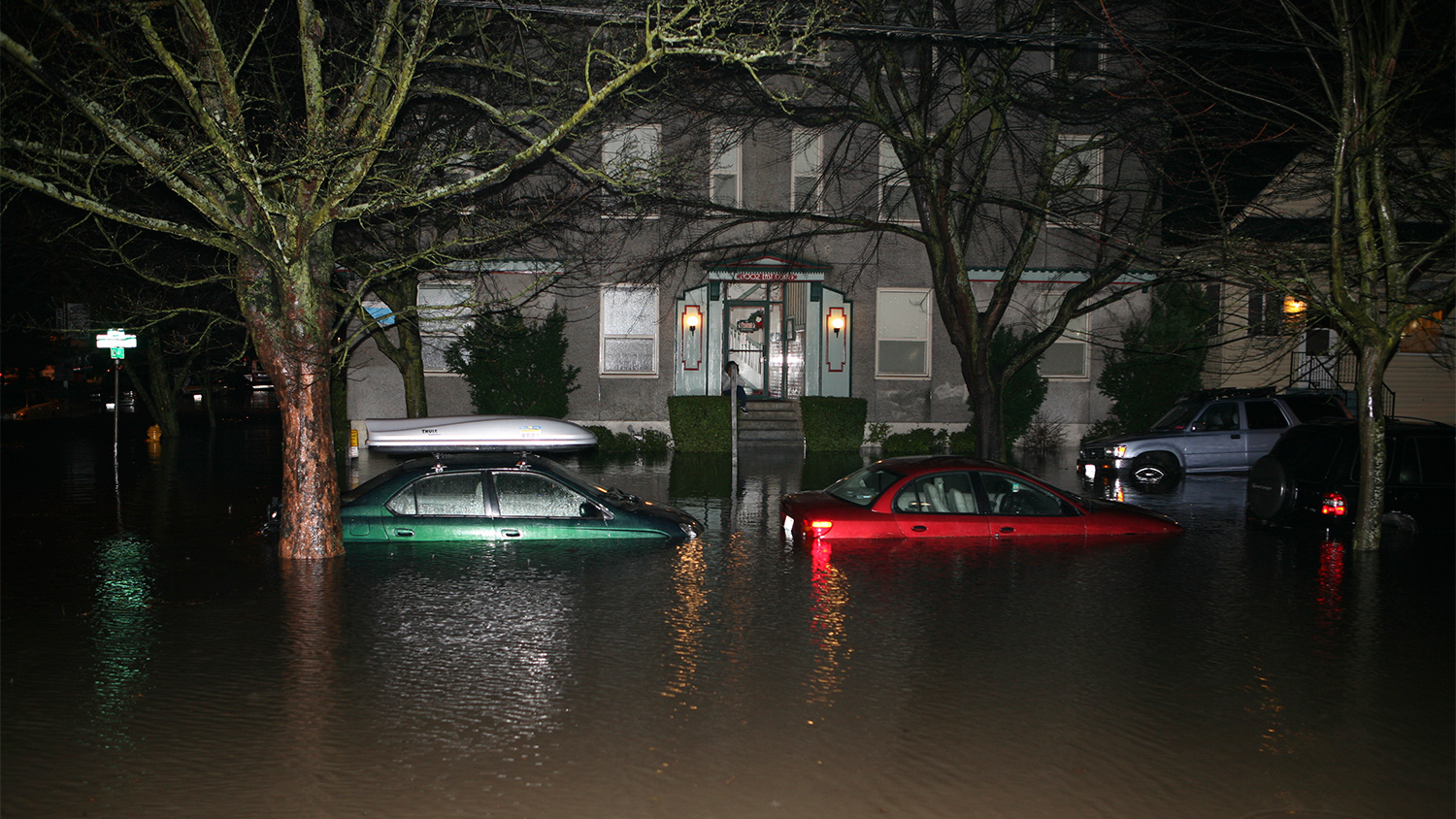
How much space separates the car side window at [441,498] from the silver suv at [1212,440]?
12114 mm

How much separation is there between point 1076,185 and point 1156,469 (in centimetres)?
555

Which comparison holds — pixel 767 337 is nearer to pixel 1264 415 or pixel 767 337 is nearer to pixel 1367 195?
pixel 1264 415

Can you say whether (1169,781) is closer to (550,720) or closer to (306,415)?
(550,720)

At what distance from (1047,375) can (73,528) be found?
21883 millimetres

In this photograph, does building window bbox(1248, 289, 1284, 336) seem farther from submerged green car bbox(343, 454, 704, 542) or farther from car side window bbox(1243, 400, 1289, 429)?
submerged green car bbox(343, 454, 704, 542)

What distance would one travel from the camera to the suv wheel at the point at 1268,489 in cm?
1267

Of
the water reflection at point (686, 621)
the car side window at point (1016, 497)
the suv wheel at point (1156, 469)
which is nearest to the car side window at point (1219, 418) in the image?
the suv wheel at point (1156, 469)

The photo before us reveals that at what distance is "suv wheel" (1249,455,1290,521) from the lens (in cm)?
1267

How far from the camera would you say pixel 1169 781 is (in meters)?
5.25

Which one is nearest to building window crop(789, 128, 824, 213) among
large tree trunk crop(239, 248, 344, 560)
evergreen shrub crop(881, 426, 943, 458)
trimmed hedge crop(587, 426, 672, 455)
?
evergreen shrub crop(881, 426, 943, 458)

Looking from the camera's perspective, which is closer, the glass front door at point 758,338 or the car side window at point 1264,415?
the car side window at point 1264,415

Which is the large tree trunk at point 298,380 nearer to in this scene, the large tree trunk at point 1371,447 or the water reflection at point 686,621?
the water reflection at point 686,621

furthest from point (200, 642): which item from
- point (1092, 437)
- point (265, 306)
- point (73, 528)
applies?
point (1092, 437)

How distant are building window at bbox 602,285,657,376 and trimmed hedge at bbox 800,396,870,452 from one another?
4492 millimetres
